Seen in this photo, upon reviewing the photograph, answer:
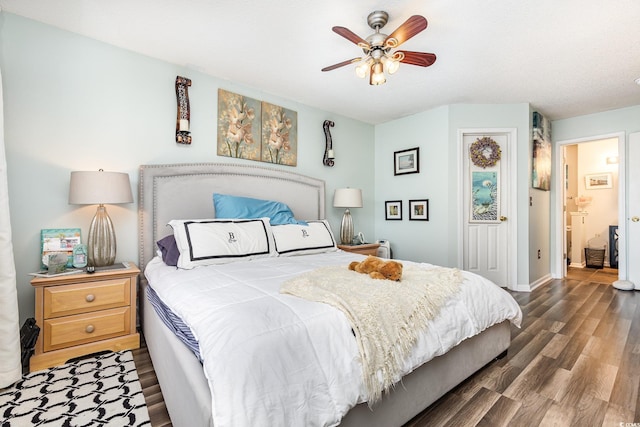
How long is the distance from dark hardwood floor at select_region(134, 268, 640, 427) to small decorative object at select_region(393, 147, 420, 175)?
225 centimetres

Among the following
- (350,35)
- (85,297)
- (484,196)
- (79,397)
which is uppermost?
(350,35)

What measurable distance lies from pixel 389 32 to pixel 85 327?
3074 mm

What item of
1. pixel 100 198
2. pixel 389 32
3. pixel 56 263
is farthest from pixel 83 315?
pixel 389 32

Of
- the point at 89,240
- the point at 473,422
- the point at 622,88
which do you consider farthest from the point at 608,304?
the point at 89,240

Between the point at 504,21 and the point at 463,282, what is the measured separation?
75.9 inches

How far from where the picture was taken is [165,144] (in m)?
2.80

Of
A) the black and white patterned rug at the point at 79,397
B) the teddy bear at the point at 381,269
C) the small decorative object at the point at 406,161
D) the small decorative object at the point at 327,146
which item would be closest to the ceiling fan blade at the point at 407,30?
the teddy bear at the point at 381,269

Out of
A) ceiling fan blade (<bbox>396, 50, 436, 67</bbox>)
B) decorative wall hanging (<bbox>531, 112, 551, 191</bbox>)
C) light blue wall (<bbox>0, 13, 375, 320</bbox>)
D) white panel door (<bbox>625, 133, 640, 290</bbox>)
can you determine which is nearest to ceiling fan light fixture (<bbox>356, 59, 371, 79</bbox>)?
ceiling fan blade (<bbox>396, 50, 436, 67</bbox>)

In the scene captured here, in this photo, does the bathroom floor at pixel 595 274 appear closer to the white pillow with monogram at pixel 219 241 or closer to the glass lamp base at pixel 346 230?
the glass lamp base at pixel 346 230

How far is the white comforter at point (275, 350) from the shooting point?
906 millimetres

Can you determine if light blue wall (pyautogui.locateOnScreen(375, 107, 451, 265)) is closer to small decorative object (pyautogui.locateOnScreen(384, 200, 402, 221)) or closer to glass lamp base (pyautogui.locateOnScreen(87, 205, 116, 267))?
small decorative object (pyautogui.locateOnScreen(384, 200, 402, 221))

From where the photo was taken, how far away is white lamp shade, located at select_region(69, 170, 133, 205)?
213 cm

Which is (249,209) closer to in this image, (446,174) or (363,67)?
(363,67)

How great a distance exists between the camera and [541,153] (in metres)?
4.21
